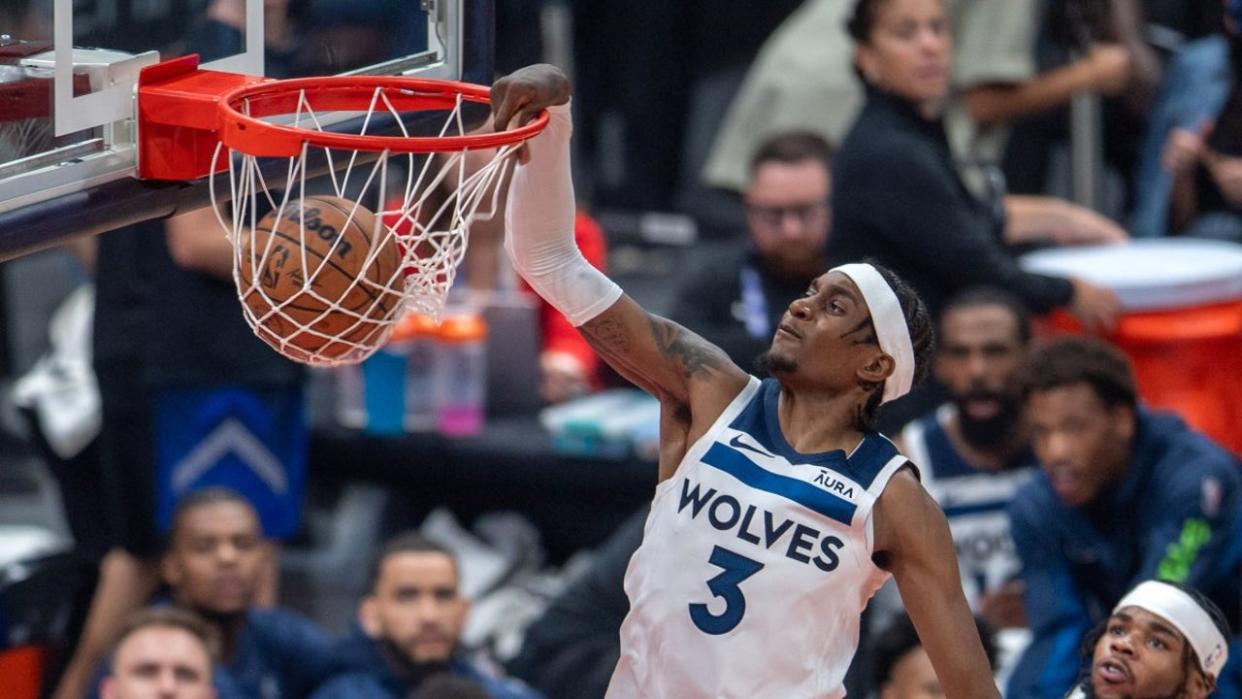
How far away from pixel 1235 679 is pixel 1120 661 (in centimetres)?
133

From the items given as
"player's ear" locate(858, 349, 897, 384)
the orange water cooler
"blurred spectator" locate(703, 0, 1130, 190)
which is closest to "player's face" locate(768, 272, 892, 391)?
"player's ear" locate(858, 349, 897, 384)

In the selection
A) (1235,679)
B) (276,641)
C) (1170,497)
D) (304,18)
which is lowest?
(276,641)

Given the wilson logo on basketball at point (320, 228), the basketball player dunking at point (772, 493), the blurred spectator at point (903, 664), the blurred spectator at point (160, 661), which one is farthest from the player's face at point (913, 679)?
the wilson logo on basketball at point (320, 228)

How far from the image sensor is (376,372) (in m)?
7.65

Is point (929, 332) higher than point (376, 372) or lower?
higher

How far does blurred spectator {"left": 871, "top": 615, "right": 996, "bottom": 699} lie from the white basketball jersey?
157 centimetres

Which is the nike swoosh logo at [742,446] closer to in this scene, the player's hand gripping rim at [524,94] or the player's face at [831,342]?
the player's face at [831,342]

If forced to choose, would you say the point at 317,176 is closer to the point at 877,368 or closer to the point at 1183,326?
the point at 877,368

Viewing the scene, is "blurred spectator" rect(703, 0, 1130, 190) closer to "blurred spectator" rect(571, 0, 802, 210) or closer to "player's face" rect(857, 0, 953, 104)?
"player's face" rect(857, 0, 953, 104)

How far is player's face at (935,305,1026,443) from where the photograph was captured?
663 centimetres

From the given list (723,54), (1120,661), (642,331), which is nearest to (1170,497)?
(1120,661)

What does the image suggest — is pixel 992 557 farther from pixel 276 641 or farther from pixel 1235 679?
pixel 276 641

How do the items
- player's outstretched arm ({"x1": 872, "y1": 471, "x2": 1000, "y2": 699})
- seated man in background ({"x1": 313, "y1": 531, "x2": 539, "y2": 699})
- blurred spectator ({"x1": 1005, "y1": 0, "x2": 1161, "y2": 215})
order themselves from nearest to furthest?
player's outstretched arm ({"x1": 872, "y1": 471, "x2": 1000, "y2": 699}), seated man in background ({"x1": 313, "y1": 531, "x2": 539, "y2": 699}), blurred spectator ({"x1": 1005, "y1": 0, "x2": 1161, "y2": 215})

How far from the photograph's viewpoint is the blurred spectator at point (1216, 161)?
7871 millimetres
